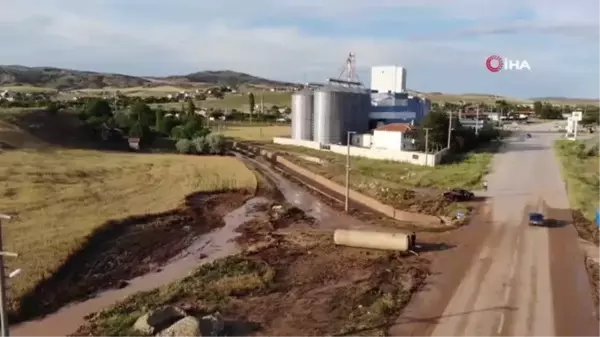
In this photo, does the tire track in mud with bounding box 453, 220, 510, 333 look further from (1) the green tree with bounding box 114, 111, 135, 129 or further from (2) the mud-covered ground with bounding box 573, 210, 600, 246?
(1) the green tree with bounding box 114, 111, 135, 129

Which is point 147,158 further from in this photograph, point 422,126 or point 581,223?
point 581,223

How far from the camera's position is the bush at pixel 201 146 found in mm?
67562

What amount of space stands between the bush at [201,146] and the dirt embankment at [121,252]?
27.5 m

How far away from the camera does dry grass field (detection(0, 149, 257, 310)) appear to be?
1044 inches

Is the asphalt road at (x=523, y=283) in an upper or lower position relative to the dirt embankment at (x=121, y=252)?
upper

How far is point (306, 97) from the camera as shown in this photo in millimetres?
76688

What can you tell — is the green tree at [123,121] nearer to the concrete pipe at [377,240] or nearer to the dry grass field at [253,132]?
the dry grass field at [253,132]

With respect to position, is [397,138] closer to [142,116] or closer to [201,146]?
[201,146]

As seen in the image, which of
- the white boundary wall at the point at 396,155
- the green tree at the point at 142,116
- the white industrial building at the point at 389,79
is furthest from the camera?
the white industrial building at the point at 389,79

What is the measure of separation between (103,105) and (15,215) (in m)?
54.4

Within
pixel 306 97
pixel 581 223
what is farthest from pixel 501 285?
pixel 306 97

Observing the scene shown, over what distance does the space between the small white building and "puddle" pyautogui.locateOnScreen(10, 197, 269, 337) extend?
88.3ft

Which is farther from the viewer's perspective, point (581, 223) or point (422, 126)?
point (422, 126)

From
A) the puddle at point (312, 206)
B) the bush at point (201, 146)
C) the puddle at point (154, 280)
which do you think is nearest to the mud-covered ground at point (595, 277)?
the puddle at point (312, 206)
